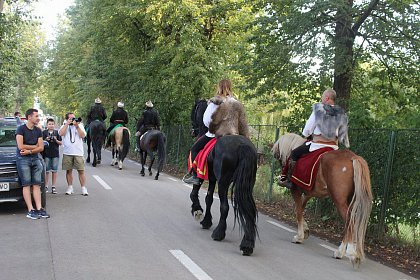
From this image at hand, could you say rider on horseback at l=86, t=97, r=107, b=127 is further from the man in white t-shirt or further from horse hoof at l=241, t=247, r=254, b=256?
horse hoof at l=241, t=247, r=254, b=256

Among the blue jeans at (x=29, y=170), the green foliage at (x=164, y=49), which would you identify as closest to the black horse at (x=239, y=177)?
the blue jeans at (x=29, y=170)

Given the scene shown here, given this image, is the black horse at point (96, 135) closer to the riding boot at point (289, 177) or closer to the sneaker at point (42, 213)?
the sneaker at point (42, 213)

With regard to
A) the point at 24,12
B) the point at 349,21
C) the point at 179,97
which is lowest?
the point at 179,97

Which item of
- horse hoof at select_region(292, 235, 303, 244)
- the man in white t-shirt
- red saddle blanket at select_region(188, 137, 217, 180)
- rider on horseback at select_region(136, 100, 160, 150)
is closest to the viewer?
horse hoof at select_region(292, 235, 303, 244)

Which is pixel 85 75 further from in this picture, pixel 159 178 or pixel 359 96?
pixel 359 96

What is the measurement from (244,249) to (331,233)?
10.6 feet

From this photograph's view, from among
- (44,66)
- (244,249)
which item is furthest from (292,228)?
(44,66)

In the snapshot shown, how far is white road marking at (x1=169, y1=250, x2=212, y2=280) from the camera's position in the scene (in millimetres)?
5832

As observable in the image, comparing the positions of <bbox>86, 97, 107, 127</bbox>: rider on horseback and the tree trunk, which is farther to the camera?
<bbox>86, 97, 107, 127</bbox>: rider on horseback

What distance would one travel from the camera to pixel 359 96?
12.1m

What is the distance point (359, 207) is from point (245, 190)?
5.51 feet

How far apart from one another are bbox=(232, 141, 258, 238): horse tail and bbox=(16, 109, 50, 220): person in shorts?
12.9 feet

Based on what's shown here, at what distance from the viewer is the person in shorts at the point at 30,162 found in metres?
9.06

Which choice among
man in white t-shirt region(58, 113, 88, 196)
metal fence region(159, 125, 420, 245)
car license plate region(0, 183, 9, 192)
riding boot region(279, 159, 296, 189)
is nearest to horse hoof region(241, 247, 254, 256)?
riding boot region(279, 159, 296, 189)
